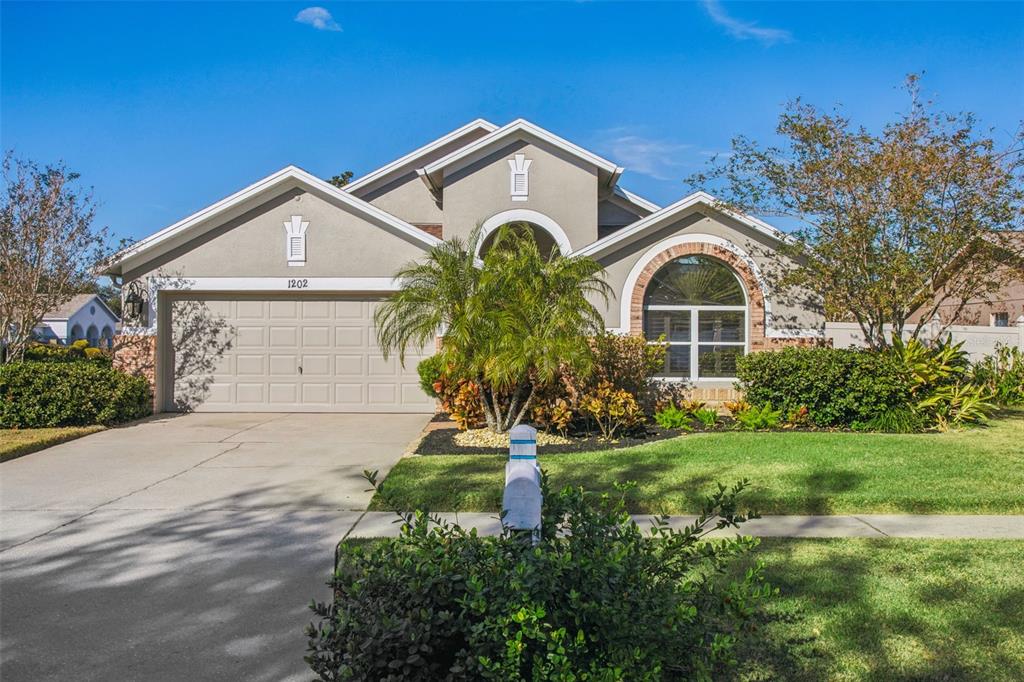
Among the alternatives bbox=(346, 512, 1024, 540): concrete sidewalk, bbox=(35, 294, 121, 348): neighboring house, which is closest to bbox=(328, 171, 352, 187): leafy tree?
bbox=(35, 294, 121, 348): neighboring house

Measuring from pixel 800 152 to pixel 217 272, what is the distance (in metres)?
11.1

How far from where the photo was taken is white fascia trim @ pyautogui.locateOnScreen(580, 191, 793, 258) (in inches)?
572

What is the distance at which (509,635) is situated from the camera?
3.22 m

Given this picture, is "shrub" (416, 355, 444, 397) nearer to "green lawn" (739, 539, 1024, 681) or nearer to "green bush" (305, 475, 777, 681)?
"green lawn" (739, 539, 1024, 681)

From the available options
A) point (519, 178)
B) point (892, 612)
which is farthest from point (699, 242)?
Answer: point (892, 612)

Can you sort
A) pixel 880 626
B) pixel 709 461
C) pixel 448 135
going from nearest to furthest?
pixel 880 626
pixel 709 461
pixel 448 135

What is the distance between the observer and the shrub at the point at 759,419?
12414 mm

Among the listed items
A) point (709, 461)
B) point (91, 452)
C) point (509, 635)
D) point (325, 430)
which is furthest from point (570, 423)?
point (509, 635)

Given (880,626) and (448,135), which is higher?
(448,135)

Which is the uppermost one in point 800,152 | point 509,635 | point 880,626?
point 800,152

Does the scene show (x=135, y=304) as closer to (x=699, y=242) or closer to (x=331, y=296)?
(x=331, y=296)

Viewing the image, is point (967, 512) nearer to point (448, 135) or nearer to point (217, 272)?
point (217, 272)

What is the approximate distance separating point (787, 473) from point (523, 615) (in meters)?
6.49

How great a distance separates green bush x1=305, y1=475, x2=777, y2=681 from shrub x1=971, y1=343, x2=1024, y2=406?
13.6 meters
